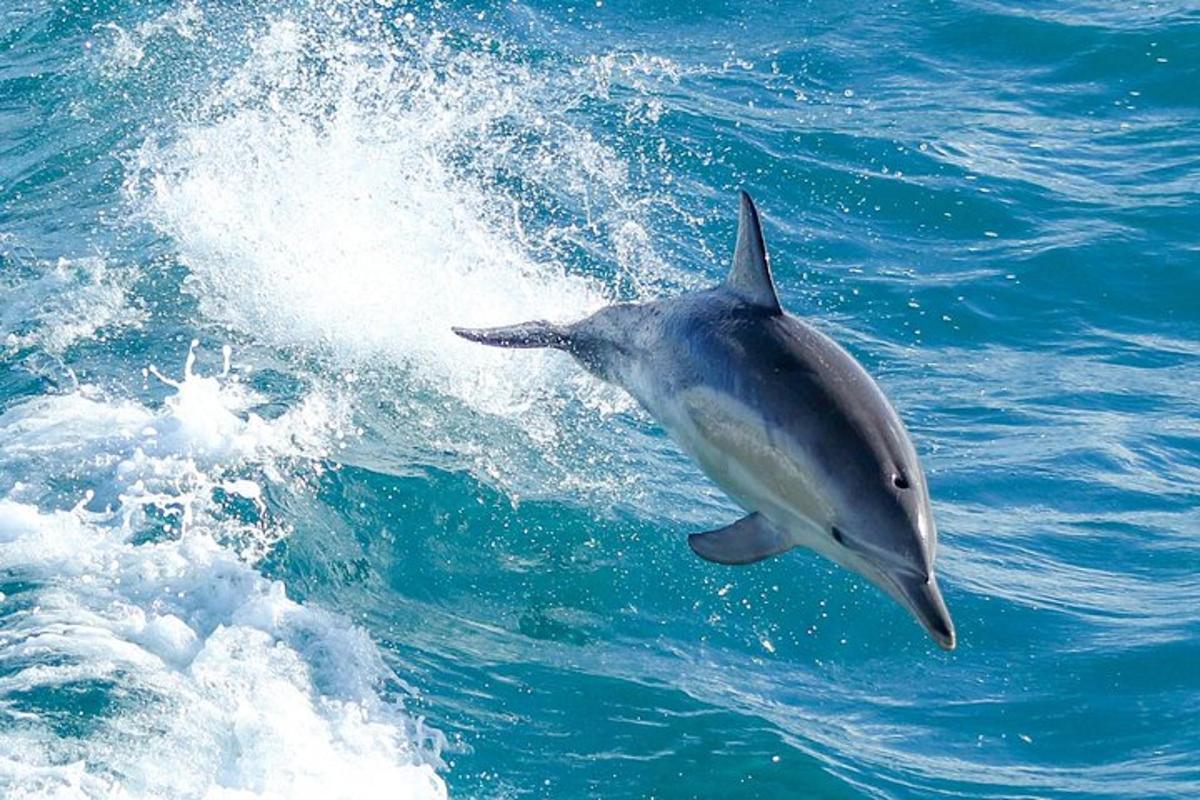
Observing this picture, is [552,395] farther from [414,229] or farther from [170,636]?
[170,636]

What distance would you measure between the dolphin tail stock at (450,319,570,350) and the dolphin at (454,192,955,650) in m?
1.54

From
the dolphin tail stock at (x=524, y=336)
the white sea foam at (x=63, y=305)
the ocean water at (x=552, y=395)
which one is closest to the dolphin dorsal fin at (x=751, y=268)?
the dolphin tail stock at (x=524, y=336)

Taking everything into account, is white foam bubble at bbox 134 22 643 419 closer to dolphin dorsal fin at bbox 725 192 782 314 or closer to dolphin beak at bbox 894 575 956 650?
dolphin dorsal fin at bbox 725 192 782 314

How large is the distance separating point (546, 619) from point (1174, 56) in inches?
468

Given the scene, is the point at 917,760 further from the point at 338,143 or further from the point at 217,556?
the point at 338,143

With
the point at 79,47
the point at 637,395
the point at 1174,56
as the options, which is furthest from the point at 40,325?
the point at 1174,56

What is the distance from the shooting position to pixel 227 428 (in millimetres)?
9992

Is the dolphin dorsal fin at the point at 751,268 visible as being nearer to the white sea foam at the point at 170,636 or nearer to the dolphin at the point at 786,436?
the dolphin at the point at 786,436

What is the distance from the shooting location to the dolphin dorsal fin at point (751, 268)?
6.43 metres

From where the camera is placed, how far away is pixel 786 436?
18.7 feet

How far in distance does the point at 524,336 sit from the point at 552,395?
225cm

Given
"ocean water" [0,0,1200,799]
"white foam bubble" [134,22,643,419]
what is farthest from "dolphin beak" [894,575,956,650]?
"white foam bubble" [134,22,643,419]

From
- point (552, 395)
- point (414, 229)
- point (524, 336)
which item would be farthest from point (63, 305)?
point (524, 336)

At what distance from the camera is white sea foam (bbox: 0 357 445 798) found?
714cm
